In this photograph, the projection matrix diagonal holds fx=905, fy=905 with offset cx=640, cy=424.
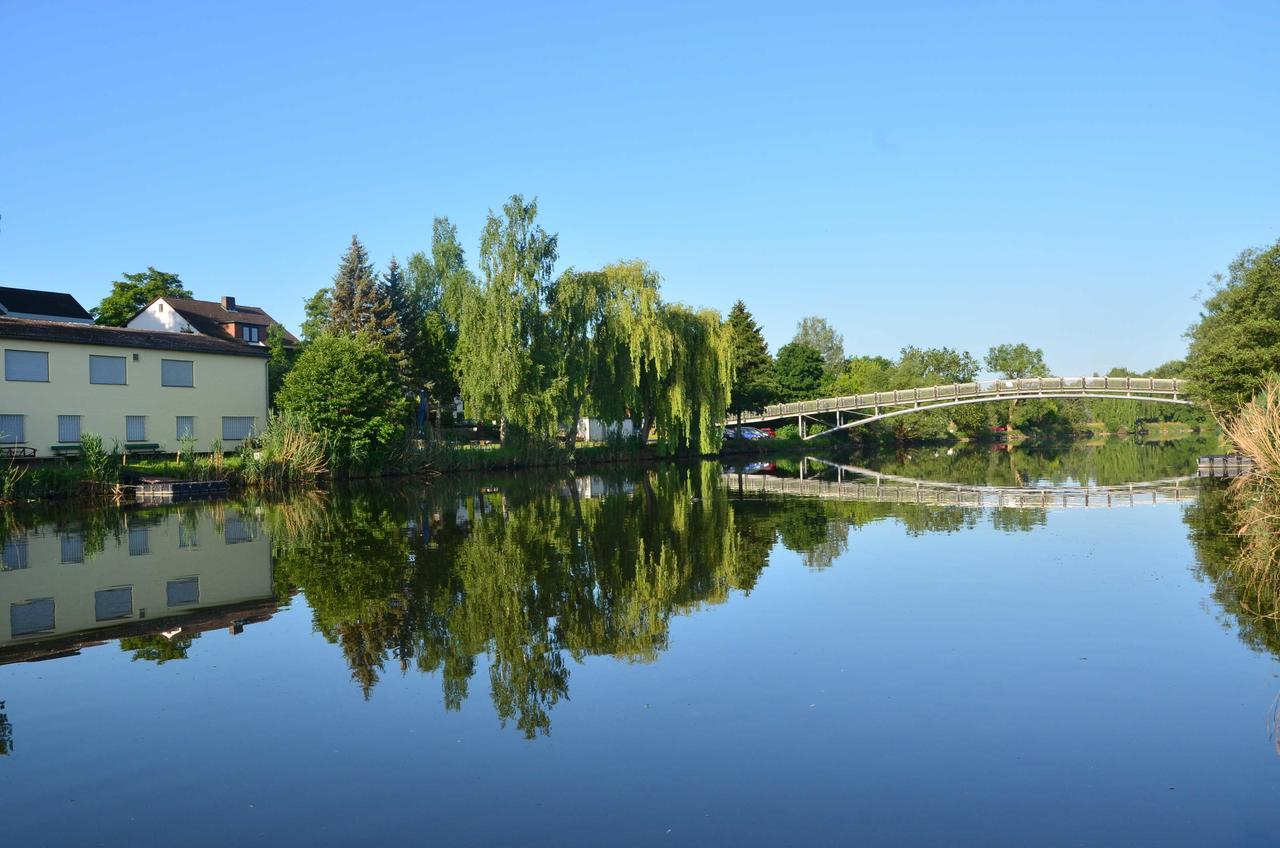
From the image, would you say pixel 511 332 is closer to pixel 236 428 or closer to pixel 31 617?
pixel 236 428

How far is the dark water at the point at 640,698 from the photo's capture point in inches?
208

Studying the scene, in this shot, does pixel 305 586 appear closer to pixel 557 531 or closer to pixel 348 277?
pixel 557 531

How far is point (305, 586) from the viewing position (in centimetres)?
1273

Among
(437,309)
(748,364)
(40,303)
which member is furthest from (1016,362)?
(40,303)

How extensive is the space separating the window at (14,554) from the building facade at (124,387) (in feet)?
49.8

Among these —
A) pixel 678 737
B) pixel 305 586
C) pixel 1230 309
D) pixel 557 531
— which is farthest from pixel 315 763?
pixel 1230 309

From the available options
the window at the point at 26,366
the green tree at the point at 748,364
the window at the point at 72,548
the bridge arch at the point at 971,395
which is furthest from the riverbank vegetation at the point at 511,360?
the bridge arch at the point at 971,395

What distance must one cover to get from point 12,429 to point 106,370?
3862 mm

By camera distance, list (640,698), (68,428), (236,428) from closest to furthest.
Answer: (640,698) → (68,428) → (236,428)

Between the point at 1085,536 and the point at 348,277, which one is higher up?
the point at 348,277

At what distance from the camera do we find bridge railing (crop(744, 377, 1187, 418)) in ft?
191

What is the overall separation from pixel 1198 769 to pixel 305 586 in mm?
10809

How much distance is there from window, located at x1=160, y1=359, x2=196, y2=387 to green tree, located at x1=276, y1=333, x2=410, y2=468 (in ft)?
13.8

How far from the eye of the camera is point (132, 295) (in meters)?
57.5
